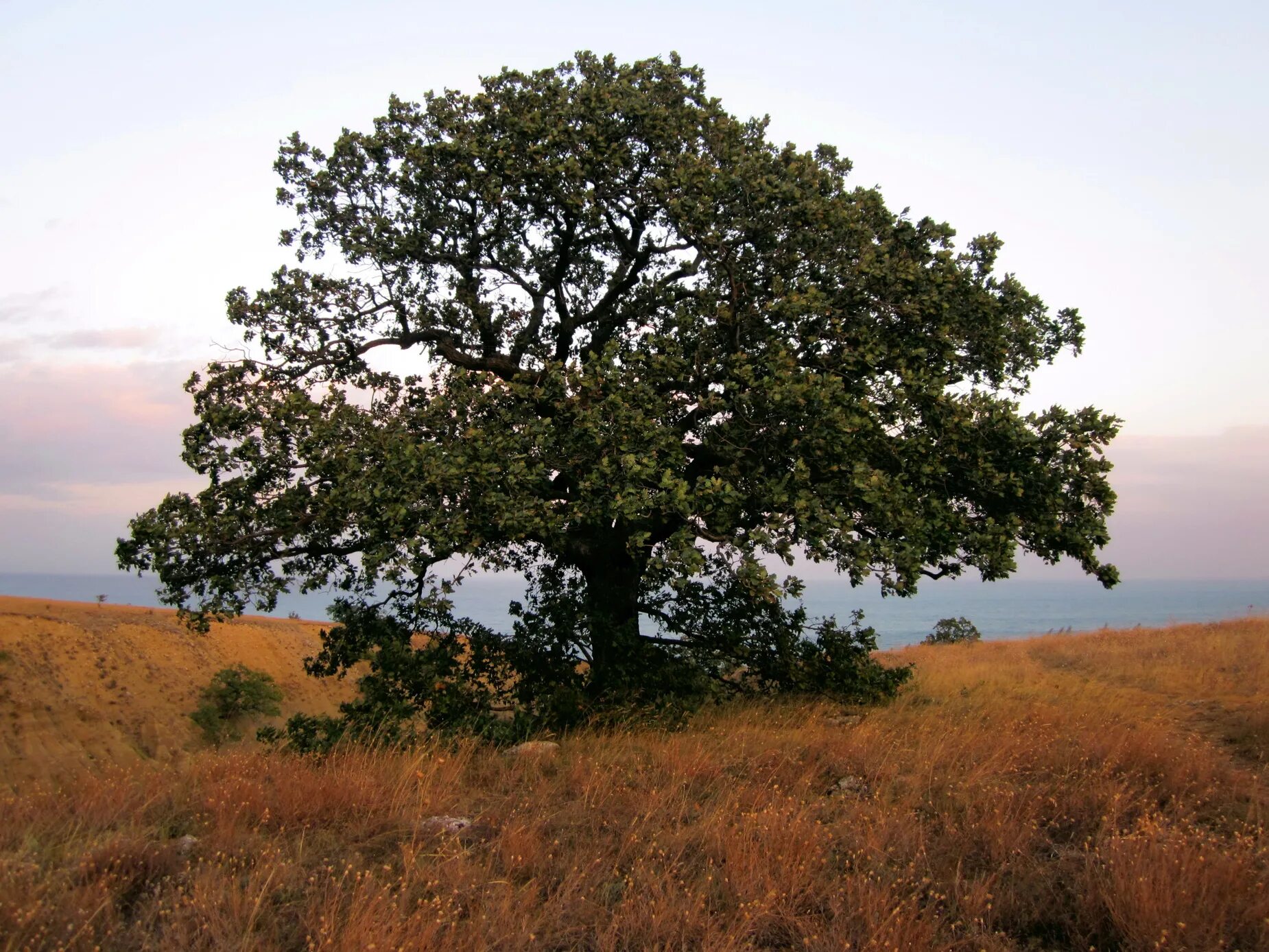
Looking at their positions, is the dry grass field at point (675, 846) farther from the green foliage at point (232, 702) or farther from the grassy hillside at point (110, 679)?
the green foliage at point (232, 702)

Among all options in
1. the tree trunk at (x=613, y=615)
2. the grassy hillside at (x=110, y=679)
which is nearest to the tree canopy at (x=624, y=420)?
the tree trunk at (x=613, y=615)

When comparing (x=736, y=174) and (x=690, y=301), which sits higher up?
(x=736, y=174)

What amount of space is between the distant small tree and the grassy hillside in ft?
74.7

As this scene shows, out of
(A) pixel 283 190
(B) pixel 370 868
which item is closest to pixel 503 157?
(A) pixel 283 190

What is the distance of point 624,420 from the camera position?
34.5 ft

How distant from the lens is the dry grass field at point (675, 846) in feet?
16.5

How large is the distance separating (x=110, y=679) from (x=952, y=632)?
Result: 29.0 m

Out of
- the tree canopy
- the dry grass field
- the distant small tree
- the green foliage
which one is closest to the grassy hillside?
the green foliage

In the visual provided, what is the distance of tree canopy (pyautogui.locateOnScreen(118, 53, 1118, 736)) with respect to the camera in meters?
10.6

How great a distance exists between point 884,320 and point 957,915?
8.55m

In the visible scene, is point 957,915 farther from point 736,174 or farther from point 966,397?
point 736,174

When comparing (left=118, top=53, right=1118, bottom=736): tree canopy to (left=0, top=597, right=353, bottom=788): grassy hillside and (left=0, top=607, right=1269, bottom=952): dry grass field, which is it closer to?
(left=0, top=607, right=1269, bottom=952): dry grass field

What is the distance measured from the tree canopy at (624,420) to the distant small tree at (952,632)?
17842 mm

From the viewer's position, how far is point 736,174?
38.6 feet
